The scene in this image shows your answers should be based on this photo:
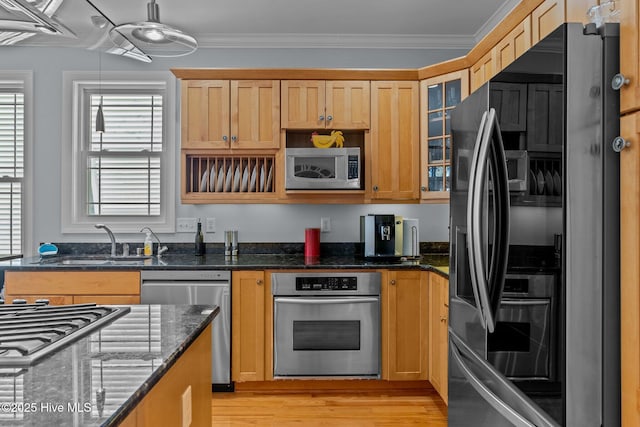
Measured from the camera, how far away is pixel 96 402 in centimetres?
80

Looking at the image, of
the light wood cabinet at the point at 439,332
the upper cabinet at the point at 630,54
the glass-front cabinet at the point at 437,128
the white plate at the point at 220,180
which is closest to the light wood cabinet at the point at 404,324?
the light wood cabinet at the point at 439,332

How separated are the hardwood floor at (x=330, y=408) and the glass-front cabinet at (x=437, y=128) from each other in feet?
4.67

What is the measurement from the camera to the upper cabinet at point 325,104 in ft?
11.5

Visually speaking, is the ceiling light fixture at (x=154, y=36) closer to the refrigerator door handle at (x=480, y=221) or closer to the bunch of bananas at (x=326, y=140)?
the bunch of bananas at (x=326, y=140)

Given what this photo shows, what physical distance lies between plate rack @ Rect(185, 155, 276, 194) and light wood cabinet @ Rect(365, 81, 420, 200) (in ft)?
2.64

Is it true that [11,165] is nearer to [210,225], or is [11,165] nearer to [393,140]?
[210,225]

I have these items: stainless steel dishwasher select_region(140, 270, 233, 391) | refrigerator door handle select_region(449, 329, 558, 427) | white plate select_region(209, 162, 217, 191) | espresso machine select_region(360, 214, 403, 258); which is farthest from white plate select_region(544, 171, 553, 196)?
white plate select_region(209, 162, 217, 191)

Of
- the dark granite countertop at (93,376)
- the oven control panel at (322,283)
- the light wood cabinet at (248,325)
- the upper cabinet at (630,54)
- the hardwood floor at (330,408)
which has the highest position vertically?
the upper cabinet at (630,54)

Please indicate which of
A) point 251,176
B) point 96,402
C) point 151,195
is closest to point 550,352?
point 96,402

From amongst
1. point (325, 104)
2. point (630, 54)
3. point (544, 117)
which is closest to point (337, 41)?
point (325, 104)

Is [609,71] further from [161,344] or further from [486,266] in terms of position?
[161,344]

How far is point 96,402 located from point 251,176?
2.87 meters

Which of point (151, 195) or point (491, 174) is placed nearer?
point (491, 174)

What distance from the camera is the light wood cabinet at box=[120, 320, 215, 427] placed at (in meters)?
1.01
